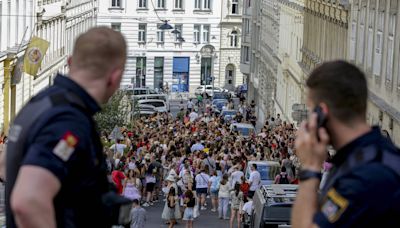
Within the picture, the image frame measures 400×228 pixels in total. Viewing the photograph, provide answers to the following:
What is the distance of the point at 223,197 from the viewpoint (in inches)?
1168

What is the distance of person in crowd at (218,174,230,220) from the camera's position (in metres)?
29.5

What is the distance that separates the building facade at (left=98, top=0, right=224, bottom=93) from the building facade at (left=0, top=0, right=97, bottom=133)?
25.6 m

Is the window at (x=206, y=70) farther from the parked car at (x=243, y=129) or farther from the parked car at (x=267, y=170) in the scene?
the parked car at (x=267, y=170)

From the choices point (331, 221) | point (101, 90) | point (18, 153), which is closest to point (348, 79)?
point (331, 221)

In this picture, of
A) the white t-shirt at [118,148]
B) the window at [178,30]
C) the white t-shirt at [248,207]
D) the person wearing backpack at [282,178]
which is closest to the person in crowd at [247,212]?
the white t-shirt at [248,207]

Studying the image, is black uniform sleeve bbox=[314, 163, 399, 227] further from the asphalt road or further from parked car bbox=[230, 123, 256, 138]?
parked car bbox=[230, 123, 256, 138]

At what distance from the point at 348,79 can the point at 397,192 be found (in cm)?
54

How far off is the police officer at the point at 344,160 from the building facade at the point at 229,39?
305 ft

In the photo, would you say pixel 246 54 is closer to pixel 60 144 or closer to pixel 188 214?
pixel 188 214

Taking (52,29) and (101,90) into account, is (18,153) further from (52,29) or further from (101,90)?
(52,29)

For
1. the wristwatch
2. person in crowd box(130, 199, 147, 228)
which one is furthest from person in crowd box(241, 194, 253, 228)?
the wristwatch

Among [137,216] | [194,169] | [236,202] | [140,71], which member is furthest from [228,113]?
[137,216]

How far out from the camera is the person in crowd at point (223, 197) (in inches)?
1163

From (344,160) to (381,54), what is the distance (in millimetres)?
28773
